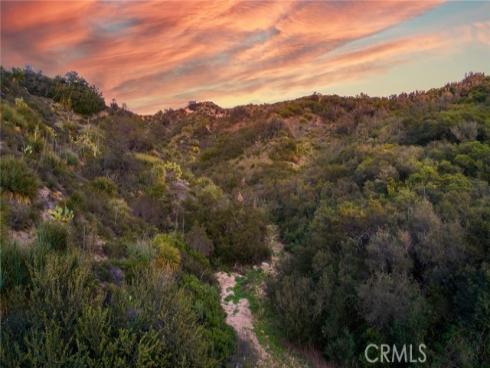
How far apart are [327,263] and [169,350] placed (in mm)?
4676

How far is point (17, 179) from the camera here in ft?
29.2

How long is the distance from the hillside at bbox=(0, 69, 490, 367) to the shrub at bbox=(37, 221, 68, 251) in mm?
30

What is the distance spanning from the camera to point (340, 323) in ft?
24.7

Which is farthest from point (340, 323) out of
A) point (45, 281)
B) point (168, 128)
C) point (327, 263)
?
point (168, 128)

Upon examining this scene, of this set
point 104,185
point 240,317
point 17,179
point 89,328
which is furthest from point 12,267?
point 104,185

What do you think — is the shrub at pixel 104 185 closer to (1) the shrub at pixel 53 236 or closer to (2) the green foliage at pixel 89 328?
(1) the shrub at pixel 53 236

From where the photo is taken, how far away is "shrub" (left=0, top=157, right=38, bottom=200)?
870 cm

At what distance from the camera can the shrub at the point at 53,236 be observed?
6.95 meters

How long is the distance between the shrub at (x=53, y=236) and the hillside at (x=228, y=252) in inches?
1.2

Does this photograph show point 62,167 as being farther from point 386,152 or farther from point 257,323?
point 386,152

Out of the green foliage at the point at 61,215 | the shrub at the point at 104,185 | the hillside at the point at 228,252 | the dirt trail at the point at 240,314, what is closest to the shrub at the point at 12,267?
the hillside at the point at 228,252

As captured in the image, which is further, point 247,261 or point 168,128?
point 168,128

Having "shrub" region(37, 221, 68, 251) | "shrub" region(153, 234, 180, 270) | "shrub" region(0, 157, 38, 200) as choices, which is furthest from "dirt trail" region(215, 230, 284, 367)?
"shrub" region(0, 157, 38, 200)

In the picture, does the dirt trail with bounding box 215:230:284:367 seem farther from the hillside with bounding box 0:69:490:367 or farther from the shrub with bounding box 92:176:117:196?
the shrub with bounding box 92:176:117:196
